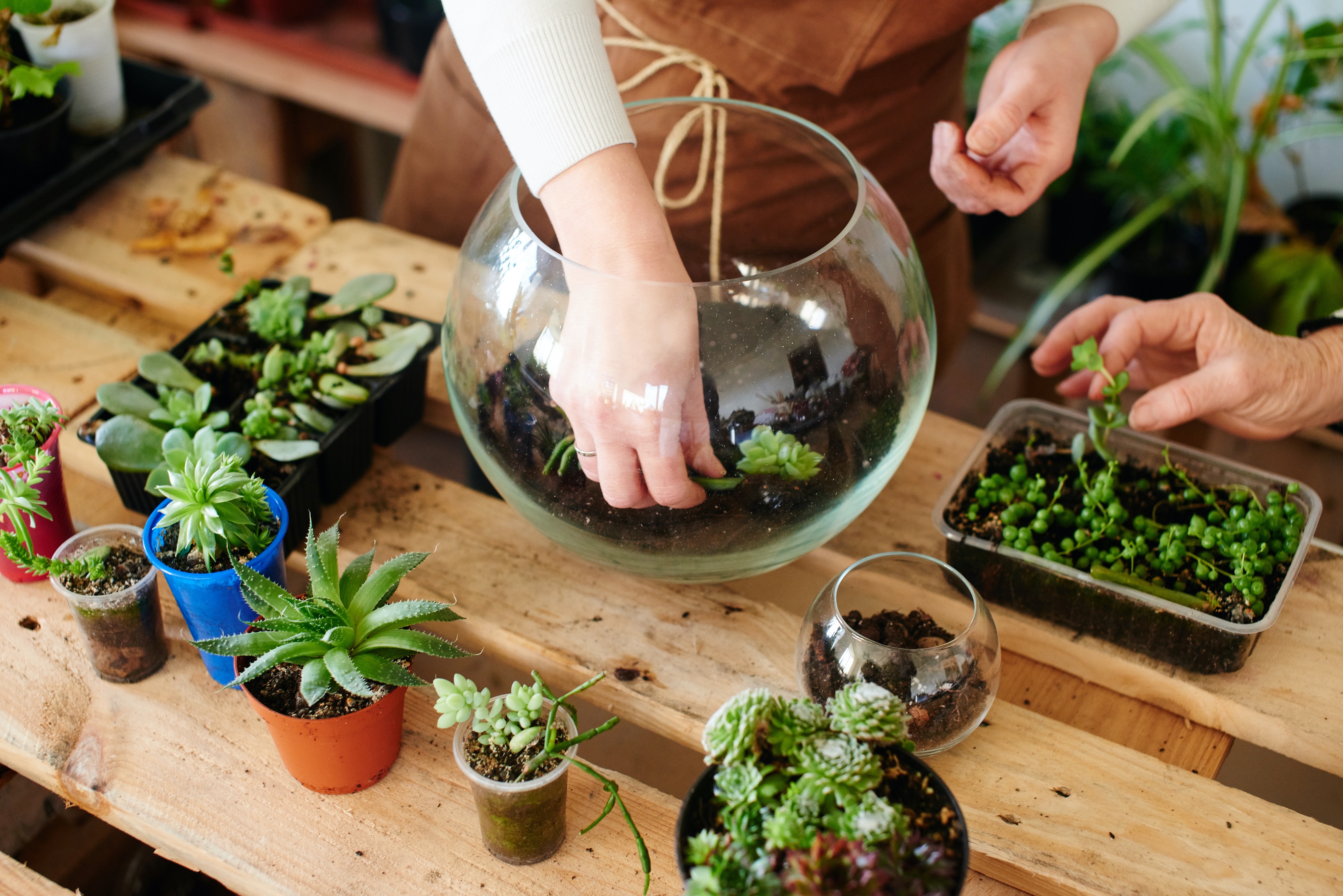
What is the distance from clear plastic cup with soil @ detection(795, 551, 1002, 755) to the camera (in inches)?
27.6

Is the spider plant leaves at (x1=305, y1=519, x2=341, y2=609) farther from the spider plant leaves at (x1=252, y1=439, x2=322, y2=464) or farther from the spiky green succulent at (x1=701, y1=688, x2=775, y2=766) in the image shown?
the spiky green succulent at (x1=701, y1=688, x2=775, y2=766)

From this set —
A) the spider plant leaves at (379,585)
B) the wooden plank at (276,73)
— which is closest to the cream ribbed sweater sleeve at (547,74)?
the spider plant leaves at (379,585)

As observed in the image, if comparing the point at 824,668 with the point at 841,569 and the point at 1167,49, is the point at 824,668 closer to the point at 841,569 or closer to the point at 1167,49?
the point at 841,569

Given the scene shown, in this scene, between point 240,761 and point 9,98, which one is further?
point 9,98

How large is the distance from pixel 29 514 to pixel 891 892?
70 centimetres

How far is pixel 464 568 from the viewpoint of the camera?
89cm

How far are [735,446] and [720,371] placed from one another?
0.05 metres

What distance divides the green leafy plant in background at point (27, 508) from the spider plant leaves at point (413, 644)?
0.23 metres

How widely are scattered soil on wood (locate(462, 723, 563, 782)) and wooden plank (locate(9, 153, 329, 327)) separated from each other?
0.66 meters

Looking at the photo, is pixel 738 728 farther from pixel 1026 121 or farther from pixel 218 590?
A: pixel 1026 121

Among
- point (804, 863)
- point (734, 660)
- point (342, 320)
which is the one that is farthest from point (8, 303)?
point (804, 863)

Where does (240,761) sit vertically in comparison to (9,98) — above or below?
below

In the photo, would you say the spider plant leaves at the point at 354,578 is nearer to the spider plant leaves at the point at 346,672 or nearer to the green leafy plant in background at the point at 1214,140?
the spider plant leaves at the point at 346,672

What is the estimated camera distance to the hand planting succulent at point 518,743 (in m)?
0.66
